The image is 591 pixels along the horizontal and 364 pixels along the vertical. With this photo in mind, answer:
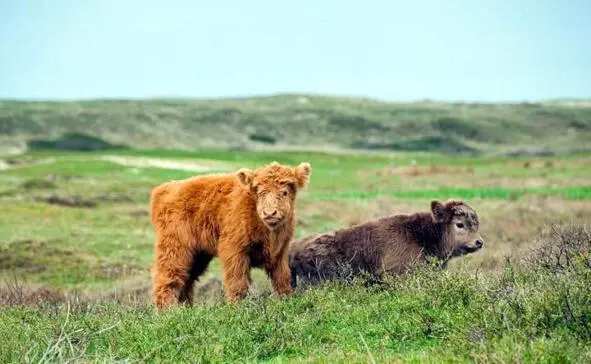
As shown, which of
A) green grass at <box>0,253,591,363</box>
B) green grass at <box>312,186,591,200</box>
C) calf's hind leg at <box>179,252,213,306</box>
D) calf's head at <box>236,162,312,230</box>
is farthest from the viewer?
green grass at <box>312,186,591,200</box>

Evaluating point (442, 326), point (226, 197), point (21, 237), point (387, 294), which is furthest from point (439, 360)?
point (21, 237)

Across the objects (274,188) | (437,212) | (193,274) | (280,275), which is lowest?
(193,274)

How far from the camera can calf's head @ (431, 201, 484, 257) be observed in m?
14.8

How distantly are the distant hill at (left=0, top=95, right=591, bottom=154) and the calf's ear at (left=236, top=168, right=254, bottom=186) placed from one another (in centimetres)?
8480

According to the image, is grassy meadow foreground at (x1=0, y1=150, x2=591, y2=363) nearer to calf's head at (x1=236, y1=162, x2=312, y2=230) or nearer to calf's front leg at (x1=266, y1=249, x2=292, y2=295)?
calf's front leg at (x1=266, y1=249, x2=292, y2=295)

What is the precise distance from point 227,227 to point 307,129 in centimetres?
12046

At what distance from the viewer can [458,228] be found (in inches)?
584

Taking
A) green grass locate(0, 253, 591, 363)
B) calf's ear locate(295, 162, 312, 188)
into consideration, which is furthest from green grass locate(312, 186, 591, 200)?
green grass locate(0, 253, 591, 363)

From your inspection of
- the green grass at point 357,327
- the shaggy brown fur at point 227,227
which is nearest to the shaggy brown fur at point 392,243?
the shaggy brown fur at point 227,227

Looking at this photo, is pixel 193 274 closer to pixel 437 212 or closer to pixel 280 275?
pixel 280 275

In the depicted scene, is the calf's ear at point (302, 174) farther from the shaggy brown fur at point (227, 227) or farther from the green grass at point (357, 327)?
the green grass at point (357, 327)

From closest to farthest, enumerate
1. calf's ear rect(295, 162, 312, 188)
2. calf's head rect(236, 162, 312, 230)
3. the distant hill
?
calf's head rect(236, 162, 312, 230) < calf's ear rect(295, 162, 312, 188) < the distant hill

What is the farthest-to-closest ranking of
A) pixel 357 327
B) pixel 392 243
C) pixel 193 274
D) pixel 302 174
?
pixel 392 243 → pixel 193 274 → pixel 302 174 → pixel 357 327

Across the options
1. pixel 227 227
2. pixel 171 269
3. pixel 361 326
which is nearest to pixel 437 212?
pixel 227 227
